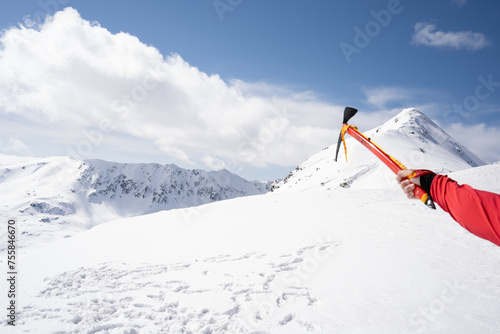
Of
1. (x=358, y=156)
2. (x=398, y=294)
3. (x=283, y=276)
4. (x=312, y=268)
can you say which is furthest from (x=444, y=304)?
(x=358, y=156)

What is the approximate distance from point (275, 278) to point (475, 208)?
6.80m

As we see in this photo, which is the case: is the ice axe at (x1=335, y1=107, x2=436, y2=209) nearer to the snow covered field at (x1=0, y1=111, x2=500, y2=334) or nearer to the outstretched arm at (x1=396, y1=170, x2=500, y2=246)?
the outstretched arm at (x1=396, y1=170, x2=500, y2=246)

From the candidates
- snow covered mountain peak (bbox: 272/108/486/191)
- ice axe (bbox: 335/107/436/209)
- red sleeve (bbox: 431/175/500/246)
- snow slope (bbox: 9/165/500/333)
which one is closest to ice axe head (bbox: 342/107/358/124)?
ice axe (bbox: 335/107/436/209)

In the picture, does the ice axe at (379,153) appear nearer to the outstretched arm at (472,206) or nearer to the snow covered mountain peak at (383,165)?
the outstretched arm at (472,206)

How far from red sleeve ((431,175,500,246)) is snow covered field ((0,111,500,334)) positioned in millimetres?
4175

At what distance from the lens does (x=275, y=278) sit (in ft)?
26.7

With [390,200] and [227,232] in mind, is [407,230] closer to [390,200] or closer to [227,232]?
[390,200]

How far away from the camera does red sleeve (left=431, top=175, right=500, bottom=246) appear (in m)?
2.26

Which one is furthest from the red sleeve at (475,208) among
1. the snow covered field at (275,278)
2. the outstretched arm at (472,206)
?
the snow covered field at (275,278)

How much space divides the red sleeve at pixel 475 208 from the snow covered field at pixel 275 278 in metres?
4.17

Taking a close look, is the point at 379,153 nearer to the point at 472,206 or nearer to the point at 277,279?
the point at 472,206

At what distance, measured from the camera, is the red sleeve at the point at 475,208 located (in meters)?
2.26

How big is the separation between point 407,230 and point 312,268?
744cm

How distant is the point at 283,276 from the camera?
27.1 ft
